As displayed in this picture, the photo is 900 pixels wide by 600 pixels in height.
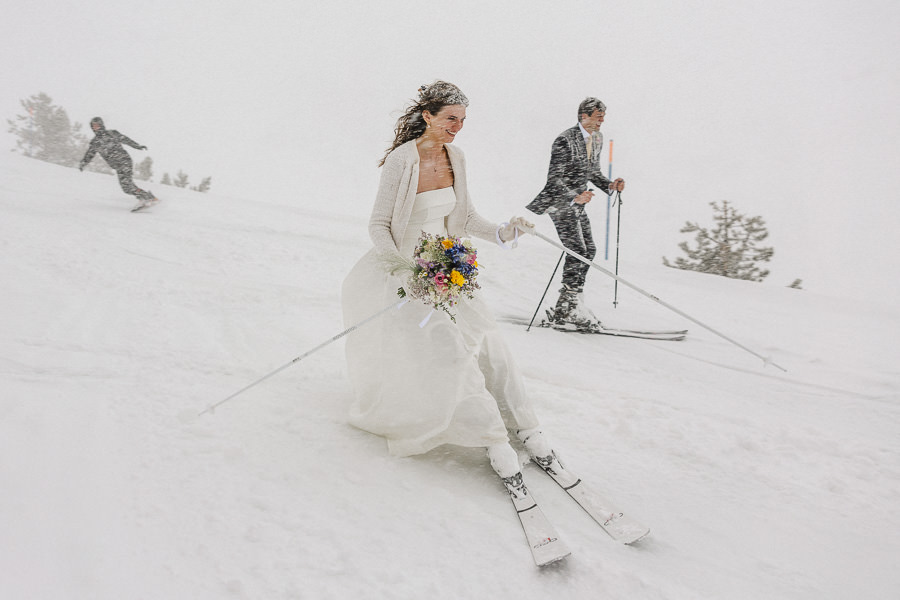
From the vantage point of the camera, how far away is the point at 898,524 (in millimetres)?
2295

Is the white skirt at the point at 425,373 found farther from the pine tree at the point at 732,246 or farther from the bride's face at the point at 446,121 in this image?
the pine tree at the point at 732,246

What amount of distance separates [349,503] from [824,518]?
7.34ft

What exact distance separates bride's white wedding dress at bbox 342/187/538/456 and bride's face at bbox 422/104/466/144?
28 cm

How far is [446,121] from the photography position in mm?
2449

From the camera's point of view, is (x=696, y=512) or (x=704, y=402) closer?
(x=696, y=512)

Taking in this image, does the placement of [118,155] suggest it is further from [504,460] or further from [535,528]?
[535,528]

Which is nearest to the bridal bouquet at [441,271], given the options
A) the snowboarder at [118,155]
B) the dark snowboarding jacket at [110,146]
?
the snowboarder at [118,155]

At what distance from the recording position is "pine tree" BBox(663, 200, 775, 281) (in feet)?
28.2

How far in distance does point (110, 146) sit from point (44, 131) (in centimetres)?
1434

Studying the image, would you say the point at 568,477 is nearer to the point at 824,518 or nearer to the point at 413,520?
the point at 413,520

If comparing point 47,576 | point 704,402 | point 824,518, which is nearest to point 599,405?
point 704,402

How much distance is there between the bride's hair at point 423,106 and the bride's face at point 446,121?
0.02m

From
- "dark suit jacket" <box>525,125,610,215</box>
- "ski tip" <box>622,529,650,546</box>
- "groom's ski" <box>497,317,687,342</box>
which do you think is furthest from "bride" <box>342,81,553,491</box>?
"groom's ski" <box>497,317,687,342</box>

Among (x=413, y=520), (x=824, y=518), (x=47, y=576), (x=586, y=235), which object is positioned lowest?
(x=47, y=576)
